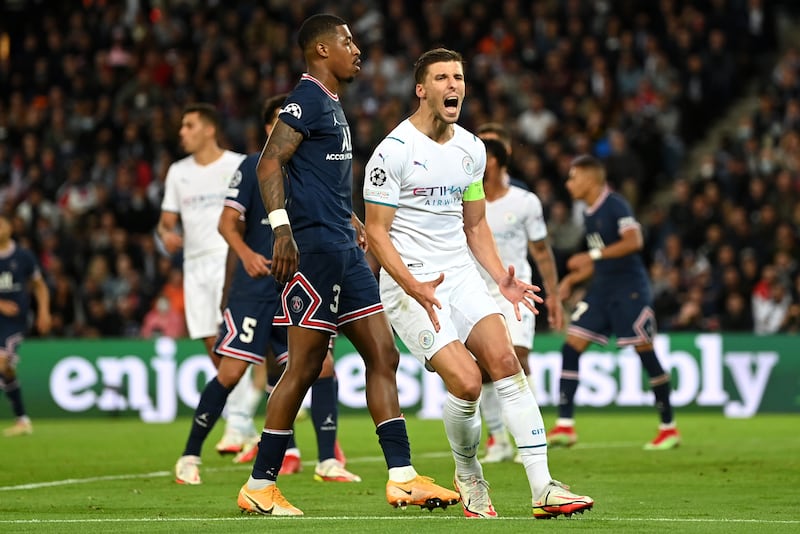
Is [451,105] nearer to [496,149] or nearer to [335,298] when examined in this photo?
[335,298]

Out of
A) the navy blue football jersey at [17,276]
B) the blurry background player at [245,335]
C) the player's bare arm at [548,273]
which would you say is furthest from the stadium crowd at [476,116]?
the blurry background player at [245,335]

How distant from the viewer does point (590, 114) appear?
24219 mm

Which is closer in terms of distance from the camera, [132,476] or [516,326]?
[132,476]

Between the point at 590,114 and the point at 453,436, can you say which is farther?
the point at 590,114

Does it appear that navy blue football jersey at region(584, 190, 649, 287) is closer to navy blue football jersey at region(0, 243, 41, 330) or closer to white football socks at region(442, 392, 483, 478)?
white football socks at region(442, 392, 483, 478)

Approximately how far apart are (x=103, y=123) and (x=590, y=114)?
9037mm

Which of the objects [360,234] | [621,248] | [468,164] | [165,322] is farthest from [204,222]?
[165,322]

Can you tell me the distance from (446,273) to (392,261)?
Result: 38 cm

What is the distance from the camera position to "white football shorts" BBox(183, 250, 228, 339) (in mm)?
12773

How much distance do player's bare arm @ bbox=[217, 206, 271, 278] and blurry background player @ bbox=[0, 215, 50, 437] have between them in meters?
7.56

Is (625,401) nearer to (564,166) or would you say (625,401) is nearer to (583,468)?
(564,166)

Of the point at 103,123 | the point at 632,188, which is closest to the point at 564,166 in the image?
the point at 632,188

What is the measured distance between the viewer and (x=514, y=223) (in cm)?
1230

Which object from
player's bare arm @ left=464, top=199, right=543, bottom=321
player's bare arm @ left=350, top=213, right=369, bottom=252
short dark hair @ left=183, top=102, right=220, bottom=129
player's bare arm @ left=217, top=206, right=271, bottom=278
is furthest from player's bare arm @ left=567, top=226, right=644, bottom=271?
player's bare arm @ left=464, top=199, right=543, bottom=321
